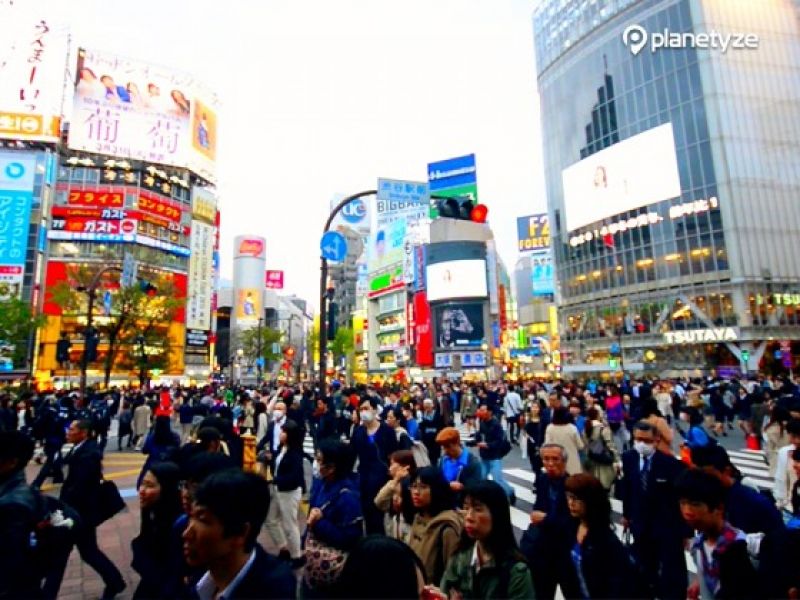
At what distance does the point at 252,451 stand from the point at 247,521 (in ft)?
18.2

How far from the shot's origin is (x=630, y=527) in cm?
454

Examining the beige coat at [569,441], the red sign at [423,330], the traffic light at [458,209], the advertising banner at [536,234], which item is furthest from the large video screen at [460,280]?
the beige coat at [569,441]

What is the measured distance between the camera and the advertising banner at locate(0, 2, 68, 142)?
49938 millimetres

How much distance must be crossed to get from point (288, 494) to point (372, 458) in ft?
3.62

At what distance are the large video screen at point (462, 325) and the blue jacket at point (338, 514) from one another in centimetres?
6001

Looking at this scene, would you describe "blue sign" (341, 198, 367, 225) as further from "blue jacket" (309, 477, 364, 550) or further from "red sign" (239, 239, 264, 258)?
"blue jacket" (309, 477, 364, 550)

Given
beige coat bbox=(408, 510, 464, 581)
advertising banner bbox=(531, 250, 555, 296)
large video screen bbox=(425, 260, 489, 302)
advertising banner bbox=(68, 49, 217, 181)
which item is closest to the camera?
A: beige coat bbox=(408, 510, 464, 581)

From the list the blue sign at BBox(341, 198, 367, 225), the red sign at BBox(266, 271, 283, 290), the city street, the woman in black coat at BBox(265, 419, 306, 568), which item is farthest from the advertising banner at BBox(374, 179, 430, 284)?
the woman in black coat at BBox(265, 419, 306, 568)

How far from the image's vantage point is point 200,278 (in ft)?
217

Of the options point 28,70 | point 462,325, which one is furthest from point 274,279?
point 28,70

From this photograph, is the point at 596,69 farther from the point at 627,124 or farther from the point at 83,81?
the point at 83,81

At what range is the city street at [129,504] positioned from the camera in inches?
210

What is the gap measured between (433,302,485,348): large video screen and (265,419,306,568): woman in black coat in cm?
5814

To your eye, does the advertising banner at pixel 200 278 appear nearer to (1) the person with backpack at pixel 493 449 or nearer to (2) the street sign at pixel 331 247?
(2) the street sign at pixel 331 247
